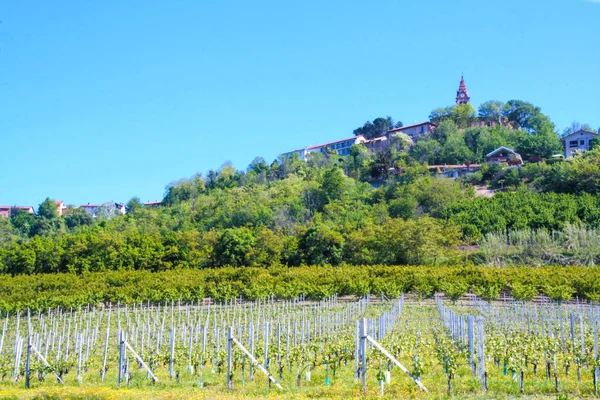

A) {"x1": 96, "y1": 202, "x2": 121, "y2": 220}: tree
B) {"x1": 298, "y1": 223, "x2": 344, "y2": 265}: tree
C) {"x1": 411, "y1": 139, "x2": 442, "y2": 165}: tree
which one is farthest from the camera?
{"x1": 96, "y1": 202, "x2": 121, "y2": 220}: tree

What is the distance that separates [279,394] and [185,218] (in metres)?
65.7

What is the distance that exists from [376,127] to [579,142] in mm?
44019

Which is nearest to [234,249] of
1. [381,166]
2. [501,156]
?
[381,166]

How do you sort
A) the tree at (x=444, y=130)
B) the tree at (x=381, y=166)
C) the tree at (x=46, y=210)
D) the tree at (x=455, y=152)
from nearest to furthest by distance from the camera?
1. the tree at (x=381, y=166)
2. the tree at (x=455, y=152)
3. the tree at (x=46, y=210)
4. the tree at (x=444, y=130)

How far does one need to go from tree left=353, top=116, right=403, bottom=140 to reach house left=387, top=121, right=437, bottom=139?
29.4 feet

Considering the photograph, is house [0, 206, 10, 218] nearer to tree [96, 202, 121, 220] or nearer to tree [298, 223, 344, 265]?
tree [96, 202, 121, 220]

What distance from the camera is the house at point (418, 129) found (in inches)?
4188

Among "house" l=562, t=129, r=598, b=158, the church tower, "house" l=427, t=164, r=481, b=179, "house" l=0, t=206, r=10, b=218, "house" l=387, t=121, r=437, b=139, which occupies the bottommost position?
"house" l=0, t=206, r=10, b=218

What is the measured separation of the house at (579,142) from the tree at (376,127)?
132 feet

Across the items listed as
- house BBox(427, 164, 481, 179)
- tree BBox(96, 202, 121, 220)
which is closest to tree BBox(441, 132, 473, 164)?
house BBox(427, 164, 481, 179)

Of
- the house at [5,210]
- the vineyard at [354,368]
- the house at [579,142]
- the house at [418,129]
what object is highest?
the house at [418,129]

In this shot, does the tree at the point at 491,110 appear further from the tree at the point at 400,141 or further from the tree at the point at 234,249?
the tree at the point at 234,249

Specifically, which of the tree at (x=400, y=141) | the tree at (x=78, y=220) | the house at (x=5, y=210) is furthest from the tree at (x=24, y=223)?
Answer: the tree at (x=400, y=141)

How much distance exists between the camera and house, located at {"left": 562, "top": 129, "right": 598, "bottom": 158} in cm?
8589
